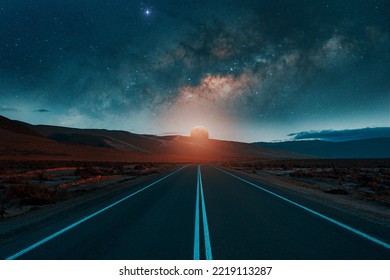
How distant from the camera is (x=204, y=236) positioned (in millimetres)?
6258

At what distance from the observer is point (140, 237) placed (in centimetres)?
621

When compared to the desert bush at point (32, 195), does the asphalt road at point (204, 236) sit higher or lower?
higher

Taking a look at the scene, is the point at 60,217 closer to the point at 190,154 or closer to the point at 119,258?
the point at 119,258

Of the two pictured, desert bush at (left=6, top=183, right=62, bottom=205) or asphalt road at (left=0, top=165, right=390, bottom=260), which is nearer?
asphalt road at (left=0, top=165, right=390, bottom=260)

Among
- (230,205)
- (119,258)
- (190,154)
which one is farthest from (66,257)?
(190,154)

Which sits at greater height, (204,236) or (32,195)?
(204,236)

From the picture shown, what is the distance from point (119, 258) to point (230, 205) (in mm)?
6299

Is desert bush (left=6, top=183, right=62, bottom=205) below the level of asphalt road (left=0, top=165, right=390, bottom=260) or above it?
below

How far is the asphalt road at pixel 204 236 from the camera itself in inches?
203

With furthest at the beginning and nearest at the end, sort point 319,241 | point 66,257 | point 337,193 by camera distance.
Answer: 1. point 337,193
2. point 319,241
3. point 66,257

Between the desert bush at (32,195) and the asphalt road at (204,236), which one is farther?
the desert bush at (32,195)

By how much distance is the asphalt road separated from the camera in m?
→ 5.15

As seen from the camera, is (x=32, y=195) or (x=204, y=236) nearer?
(x=204, y=236)
